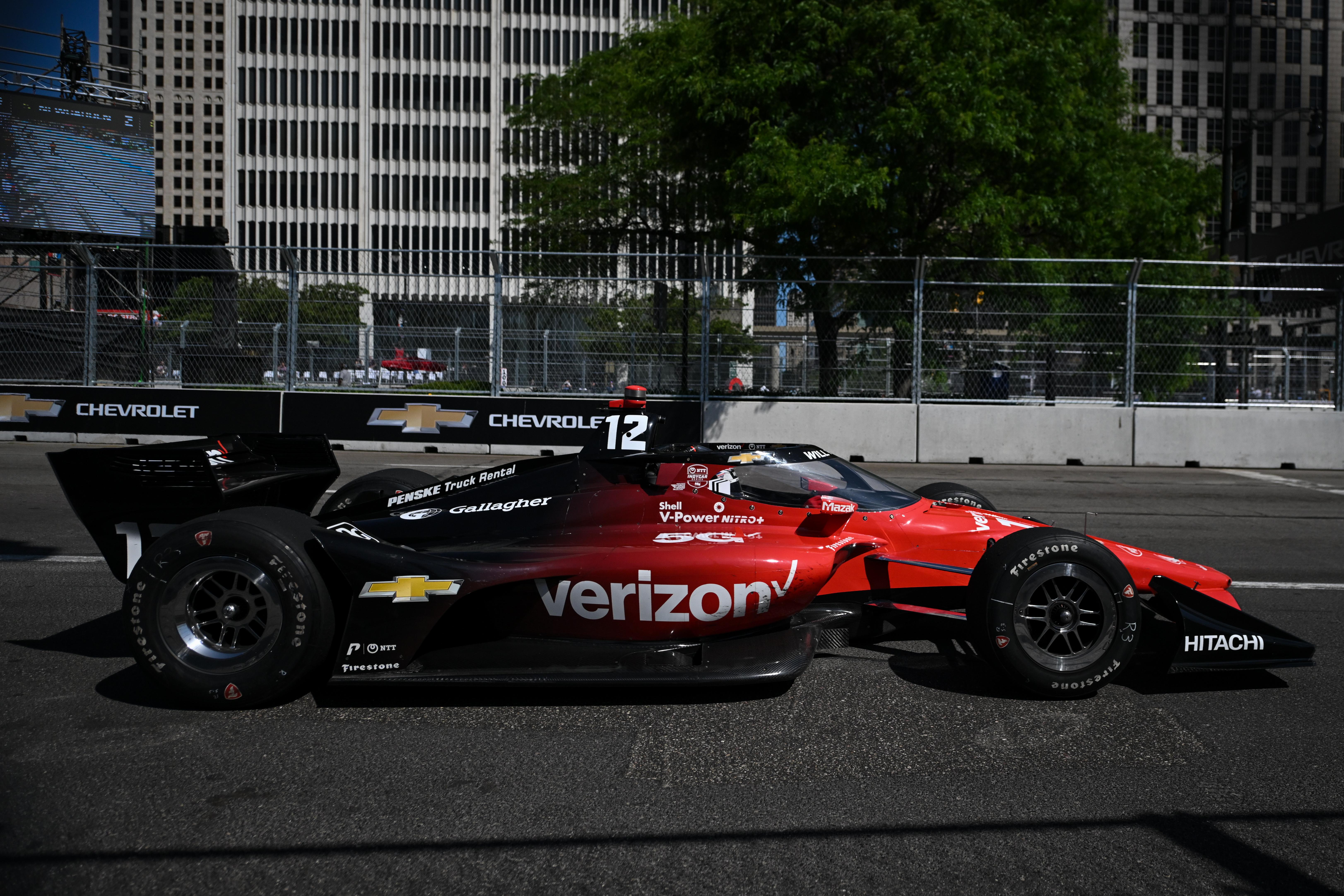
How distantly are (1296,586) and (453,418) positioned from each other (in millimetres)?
11818

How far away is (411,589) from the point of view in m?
4.04

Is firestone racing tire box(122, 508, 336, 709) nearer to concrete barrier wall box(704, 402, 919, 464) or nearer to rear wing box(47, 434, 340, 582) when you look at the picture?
rear wing box(47, 434, 340, 582)

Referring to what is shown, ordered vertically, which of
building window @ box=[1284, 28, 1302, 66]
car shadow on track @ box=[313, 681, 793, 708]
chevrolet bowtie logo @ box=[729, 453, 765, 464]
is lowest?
car shadow on track @ box=[313, 681, 793, 708]

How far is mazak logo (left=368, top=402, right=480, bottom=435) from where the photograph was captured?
15.8m

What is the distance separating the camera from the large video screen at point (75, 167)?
92.8 ft

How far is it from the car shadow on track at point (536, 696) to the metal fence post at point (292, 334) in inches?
496

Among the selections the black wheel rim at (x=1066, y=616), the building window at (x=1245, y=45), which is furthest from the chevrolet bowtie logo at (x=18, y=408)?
the building window at (x=1245, y=45)

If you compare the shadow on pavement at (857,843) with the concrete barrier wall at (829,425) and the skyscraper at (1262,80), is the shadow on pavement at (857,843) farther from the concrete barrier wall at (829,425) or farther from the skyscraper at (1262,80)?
the skyscraper at (1262,80)

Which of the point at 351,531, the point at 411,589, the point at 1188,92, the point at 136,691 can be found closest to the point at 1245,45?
the point at 1188,92

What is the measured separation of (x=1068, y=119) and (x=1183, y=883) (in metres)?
18.9

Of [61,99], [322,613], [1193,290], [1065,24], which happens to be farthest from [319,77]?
[322,613]

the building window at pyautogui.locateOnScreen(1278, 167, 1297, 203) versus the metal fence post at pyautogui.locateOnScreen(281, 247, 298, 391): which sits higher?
the building window at pyautogui.locateOnScreen(1278, 167, 1297, 203)

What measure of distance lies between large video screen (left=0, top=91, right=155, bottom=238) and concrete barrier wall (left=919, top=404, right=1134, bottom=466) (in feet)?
76.6

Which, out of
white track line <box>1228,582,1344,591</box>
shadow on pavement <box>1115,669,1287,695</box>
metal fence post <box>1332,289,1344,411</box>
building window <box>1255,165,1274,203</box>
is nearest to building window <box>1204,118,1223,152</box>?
building window <box>1255,165,1274,203</box>
